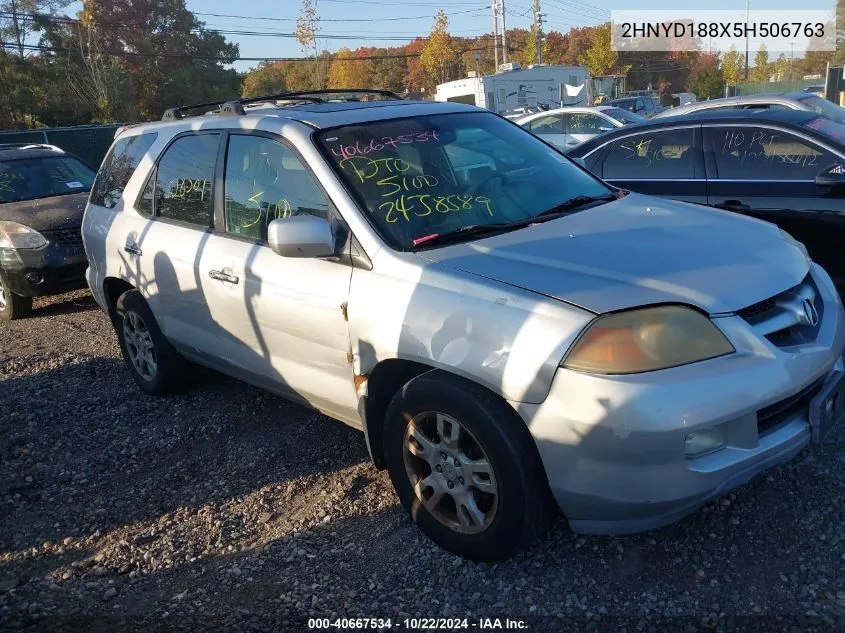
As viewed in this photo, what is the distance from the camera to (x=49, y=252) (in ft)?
23.8

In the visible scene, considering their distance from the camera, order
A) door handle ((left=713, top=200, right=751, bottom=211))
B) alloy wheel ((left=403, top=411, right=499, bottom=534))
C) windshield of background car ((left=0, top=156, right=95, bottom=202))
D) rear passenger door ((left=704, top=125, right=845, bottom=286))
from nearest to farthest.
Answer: alloy wheel ((left=403, top=411, right=499, bottom=534)) → rear passenger door ((left=704, top=125, right=845, bottom=286)) → door handle ((left=713, top=200, right=751, bottom=211)) → windshield of background car ((left=0, top=156, right=95, bottom=202))

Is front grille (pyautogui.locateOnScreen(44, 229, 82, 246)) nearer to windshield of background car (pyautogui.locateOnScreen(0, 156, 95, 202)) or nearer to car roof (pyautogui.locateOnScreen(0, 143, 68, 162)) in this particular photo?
windshield of background car (pyautogui.locateOnScreen(0, 156, 95, 202))

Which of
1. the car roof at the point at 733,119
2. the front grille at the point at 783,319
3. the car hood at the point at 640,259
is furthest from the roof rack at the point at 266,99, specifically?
the front grille at the point at 783,319

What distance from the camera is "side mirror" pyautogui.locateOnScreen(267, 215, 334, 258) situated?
308cm

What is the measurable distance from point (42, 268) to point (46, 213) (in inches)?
26.8

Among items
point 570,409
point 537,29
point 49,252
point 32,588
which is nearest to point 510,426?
point 570,409

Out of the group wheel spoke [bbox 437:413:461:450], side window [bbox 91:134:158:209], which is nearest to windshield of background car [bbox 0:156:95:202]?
side window [bbox 91:134:158:209]

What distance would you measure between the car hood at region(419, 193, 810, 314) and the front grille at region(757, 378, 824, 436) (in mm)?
360

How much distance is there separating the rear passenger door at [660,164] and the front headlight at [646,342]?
3398 mm

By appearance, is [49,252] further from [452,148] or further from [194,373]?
[452,148]

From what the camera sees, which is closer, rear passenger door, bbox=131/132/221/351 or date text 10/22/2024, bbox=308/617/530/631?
date text 10/22/2024, bbox=308/617/530/631

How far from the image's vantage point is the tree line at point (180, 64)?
135ft

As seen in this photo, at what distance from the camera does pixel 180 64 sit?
52594mm

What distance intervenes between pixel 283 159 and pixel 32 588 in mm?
2194
